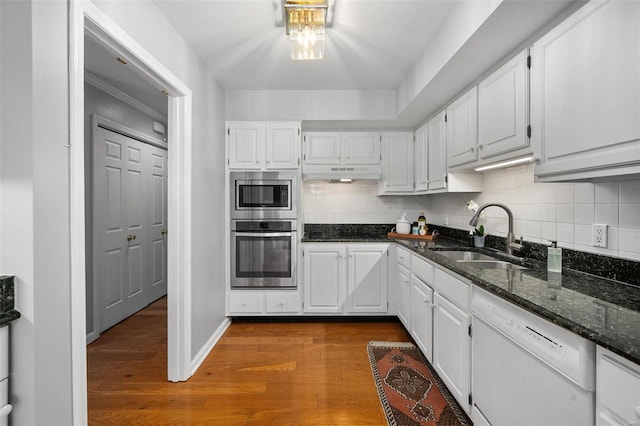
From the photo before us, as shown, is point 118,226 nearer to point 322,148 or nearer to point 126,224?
point 126,224

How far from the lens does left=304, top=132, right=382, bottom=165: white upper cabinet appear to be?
3.50 meters

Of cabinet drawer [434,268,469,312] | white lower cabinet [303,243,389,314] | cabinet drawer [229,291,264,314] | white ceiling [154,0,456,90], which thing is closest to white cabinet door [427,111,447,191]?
white ceiling [154,0,456,90]

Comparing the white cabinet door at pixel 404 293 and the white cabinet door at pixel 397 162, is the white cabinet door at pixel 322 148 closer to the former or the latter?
the white cabinet door at pixel 397 162

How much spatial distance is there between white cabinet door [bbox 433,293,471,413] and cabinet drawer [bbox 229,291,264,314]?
1821 millimetres

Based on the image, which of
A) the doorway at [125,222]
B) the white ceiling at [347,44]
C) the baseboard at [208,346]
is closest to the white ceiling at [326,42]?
the white ceiling at [347,44]

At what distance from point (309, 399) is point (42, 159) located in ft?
6.36

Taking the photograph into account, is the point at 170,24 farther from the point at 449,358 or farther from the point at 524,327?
the point at 449,358

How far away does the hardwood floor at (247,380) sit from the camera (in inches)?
73.0

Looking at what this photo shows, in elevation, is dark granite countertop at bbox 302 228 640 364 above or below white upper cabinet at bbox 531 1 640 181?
below

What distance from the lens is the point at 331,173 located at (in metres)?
3.48

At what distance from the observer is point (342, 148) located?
3.52m

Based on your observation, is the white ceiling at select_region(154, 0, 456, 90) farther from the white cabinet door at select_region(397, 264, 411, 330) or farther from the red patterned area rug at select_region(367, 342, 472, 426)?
the red patterned area rug at select_region(367, 342, 472, 426)

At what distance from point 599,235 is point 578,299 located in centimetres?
61

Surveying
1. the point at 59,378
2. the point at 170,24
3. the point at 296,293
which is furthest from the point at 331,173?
the point at 59,378
